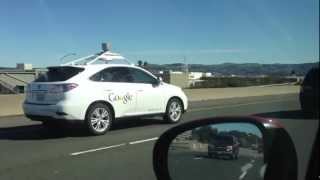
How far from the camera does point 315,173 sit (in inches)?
106

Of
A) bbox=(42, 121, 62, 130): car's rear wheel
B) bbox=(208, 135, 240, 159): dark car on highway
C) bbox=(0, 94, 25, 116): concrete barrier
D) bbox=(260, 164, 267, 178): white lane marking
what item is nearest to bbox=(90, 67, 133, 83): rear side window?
bbox=(42, 121, 62, 130): car's rear wheel

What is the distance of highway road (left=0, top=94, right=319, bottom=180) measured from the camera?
25.5 ft

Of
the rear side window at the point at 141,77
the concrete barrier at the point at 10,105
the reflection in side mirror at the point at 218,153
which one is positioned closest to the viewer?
the reflection in side mirror at the point at 218,153

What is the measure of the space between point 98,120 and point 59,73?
1342mm

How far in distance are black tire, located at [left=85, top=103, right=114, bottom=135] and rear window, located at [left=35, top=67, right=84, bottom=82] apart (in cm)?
84

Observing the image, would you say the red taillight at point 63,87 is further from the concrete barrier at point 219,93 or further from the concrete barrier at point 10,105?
the concrete barrier at point 219,93

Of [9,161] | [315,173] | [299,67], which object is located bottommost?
[9,161]

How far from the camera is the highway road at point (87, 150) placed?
25.5ft

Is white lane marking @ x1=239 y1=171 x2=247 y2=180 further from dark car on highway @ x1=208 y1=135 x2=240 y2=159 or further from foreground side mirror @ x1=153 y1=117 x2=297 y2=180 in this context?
dark car on highway @ x1=208 y1=135 x2=240 y2=159

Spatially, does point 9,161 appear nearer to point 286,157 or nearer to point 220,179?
point 220,179

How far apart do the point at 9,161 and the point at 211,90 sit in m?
21.4

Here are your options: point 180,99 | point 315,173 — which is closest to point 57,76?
point 180,99

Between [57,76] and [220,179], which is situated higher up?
[57,76]

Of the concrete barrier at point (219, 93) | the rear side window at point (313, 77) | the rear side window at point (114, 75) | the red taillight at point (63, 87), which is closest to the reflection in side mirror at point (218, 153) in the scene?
the rear side window at point (313, 77)
